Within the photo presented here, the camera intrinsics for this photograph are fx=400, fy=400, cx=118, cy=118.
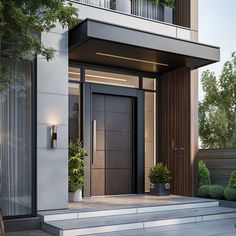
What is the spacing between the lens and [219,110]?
17703 millimetres

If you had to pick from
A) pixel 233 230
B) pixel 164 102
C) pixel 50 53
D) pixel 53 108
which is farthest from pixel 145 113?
pixel 50 53

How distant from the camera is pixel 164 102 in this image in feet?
32.5

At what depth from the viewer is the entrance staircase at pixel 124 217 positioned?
20.1 feet

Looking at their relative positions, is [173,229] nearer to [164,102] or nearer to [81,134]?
[81,134]

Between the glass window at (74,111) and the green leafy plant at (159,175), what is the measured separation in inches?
75.5

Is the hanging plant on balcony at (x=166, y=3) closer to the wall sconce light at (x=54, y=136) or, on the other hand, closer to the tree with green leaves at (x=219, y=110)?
the wall sconce light at (x=54, y=136)

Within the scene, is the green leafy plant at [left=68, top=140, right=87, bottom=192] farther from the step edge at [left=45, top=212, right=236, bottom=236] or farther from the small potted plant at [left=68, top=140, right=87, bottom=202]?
the step edge at [left=45, top=212, right=236, bottom=236]

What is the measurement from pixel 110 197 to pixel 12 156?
2.91m

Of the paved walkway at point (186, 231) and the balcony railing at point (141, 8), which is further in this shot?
the balcony railing at point (141, 8)

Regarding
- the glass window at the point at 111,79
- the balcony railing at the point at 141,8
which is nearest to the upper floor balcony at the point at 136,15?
the balcony railing at the point at 141,8

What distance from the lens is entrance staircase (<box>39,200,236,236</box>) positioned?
611 centimetres

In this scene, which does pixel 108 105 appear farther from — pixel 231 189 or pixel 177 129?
pixel 231 189

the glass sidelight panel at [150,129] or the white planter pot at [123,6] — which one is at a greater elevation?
the white planter pot at [123,6]

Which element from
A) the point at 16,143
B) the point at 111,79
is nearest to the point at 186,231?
the point at 16,143
